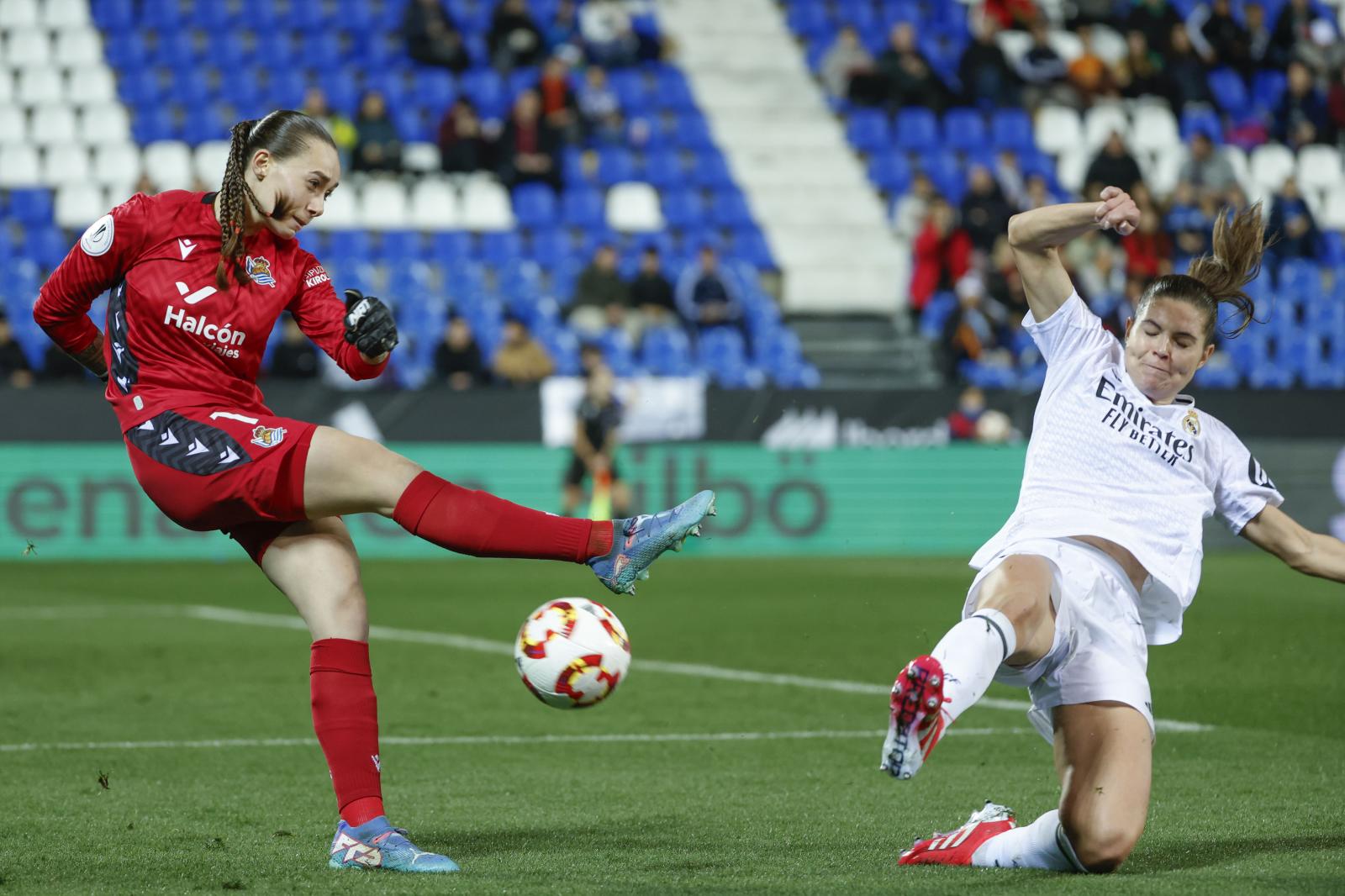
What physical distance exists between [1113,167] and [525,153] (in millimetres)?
6608

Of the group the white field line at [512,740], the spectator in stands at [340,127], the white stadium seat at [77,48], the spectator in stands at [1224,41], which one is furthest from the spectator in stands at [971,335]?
the white field line at [512,740]

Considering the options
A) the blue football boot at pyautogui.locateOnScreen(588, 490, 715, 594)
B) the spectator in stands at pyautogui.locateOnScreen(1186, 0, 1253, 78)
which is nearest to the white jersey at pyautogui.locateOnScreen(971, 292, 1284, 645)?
the blue football boot at pyautogui.locateOnScreen(588, 490, 715, 594)

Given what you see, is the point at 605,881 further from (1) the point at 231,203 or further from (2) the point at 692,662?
(2) the point at 692,662

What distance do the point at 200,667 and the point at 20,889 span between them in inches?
207

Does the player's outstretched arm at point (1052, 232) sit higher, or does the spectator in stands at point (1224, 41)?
the spectator in stands at point (1224, 41)

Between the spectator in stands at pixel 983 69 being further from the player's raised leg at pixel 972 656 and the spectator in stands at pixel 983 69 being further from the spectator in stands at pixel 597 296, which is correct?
the player's raised leg at pixel 972 656

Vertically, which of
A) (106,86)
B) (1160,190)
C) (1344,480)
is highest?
(106,86)

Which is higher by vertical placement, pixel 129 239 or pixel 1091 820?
pixel 129 239

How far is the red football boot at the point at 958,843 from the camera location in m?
4.68

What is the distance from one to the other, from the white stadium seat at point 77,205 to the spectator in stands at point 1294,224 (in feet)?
42.8

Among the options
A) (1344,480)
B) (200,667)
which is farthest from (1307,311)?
(200,667)

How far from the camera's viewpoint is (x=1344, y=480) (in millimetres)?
17688

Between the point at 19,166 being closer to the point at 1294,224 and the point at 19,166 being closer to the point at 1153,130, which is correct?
the point at 1153,130

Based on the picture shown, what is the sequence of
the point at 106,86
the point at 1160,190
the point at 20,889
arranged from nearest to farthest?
the point at 20,889 → the point at 106,86 → the point at 1160,190
